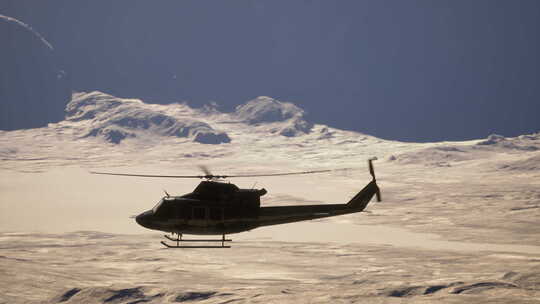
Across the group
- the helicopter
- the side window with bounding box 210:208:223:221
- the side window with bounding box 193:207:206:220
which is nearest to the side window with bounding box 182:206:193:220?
the helicopter

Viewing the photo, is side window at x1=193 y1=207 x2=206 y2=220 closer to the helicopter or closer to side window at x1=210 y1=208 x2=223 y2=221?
the helicopter

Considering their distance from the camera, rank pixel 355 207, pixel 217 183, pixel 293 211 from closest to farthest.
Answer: pixel 217 183, pixel 293 211, pixel 355 207

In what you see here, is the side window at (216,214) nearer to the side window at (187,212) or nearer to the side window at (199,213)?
the side window at (199,213)

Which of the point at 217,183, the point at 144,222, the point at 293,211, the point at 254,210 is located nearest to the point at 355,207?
the point at 293,211

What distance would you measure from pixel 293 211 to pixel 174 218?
12.0 meters

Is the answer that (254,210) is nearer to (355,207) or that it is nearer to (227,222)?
(227,222)

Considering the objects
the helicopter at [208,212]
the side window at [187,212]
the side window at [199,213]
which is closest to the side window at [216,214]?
the helicopter at [208,212]

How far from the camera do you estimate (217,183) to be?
61.1 m

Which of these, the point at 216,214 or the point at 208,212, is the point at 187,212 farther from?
the point at 216,214

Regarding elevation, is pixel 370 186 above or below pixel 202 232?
above

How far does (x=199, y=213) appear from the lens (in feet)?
202

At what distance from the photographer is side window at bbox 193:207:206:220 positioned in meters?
61.4

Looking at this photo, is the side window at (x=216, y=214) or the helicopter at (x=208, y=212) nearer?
the helicopter at (x=208, y=212)

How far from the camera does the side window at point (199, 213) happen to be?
6138 centimetres
